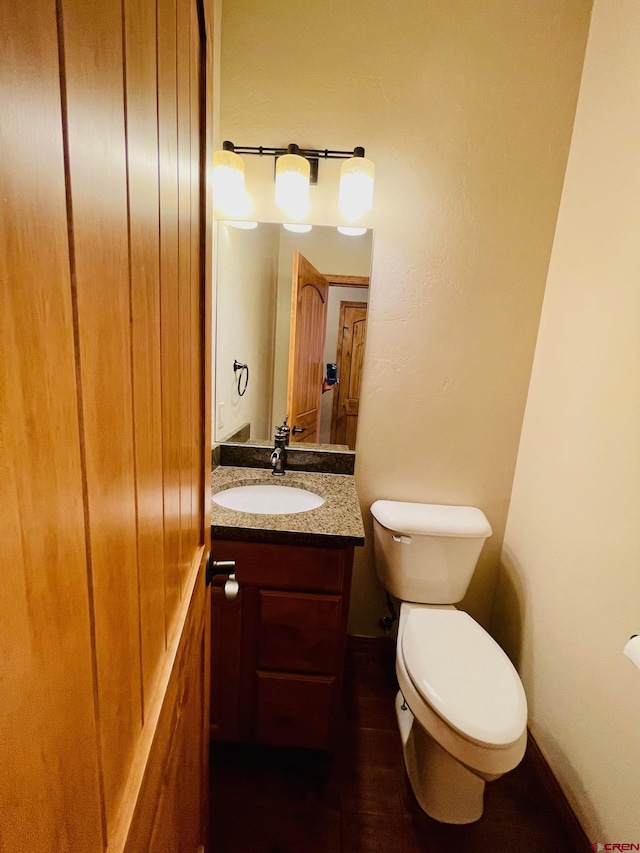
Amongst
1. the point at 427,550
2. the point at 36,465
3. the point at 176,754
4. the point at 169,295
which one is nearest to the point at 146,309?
the point at 169,295

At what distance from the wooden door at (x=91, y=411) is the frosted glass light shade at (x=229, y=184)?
847mm

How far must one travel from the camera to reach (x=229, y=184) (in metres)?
1.38

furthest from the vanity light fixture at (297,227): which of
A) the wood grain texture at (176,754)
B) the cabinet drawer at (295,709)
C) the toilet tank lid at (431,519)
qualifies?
the cabinet drawer at (295,709)

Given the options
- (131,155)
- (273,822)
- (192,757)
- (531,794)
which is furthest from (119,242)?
(531,794)

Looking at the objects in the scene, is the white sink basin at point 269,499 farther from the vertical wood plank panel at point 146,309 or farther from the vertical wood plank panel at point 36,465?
the vertical wood plank panel at point 36,465

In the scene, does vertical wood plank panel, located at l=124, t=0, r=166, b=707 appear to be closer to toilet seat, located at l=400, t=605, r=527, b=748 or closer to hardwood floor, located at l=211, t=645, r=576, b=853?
toilet seat, located at l=400, t=605, r=527, b=748

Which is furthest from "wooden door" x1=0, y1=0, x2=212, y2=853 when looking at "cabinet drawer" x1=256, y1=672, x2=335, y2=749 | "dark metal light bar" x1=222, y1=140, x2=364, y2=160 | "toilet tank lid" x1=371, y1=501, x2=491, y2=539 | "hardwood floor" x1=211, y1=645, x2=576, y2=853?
"toilet tank lid" x1=371, y1=501, x2=491, y2=539

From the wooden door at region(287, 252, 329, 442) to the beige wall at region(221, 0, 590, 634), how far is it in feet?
0.65

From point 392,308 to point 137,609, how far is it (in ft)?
4.46

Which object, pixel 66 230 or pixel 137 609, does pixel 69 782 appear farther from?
pixel 66 230

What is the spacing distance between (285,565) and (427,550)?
1.88 feet

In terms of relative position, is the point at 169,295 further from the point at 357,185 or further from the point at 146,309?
the point at 357,185

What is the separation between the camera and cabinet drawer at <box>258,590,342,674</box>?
1.18 meters

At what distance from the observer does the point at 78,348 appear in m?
0.27
